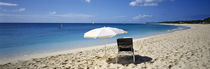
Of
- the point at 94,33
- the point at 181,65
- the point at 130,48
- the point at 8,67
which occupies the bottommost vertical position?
the point at 8,67

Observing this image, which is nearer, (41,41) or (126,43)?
(126,43)

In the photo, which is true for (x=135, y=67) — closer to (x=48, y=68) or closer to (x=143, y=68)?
(x=143, y=68)

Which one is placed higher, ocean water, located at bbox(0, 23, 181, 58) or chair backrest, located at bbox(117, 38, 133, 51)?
chair backrest, located at bbox(117, 38, 133, 51)

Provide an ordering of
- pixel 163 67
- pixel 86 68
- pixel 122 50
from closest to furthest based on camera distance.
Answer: pixel 163 67 → pixel 86 68 → pixel 122 50

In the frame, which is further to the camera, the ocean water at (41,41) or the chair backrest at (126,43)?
the ocean water at (41,41)

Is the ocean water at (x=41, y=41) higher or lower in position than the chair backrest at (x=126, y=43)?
lower

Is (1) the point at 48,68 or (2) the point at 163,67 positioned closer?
(2) the point at 163,67

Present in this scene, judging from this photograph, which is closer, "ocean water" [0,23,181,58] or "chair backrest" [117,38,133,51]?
"chair backrest" [117,38,133,51]

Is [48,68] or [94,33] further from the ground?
[94,33]

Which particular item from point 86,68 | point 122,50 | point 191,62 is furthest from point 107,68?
point 191,62

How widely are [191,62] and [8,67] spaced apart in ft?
19.5

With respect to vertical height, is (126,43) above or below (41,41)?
above

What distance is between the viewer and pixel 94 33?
4121mm

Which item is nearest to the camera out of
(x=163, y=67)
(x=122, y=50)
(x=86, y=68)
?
(x=163, y=67)
